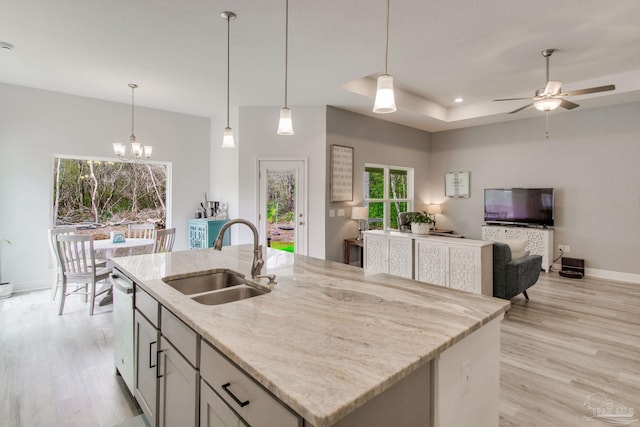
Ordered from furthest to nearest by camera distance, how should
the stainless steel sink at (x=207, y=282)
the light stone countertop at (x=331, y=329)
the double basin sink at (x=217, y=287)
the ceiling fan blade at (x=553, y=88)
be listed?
1. the ceiling fan blade at (x=553, y=88)
2. the stainless steel sink at (x=207, y=282)
3. the double basin sink at (x=217, y=287)
4. the light stone countertop at (x=331, y=329)

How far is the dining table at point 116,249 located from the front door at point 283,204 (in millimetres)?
1762

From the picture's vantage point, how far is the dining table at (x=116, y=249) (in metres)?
3.92

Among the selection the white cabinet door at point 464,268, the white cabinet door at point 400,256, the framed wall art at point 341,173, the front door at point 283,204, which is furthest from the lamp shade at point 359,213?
the white cabinet door at point 464,268

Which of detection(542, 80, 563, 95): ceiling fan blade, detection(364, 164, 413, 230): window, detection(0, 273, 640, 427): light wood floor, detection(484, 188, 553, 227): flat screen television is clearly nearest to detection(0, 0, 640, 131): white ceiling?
detection(542, 80, 563, 95): ceiling fan blade

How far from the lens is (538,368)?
259 cm

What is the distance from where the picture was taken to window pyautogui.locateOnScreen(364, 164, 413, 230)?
6426 millimetres

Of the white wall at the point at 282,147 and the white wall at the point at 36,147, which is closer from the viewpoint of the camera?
the white wall at the point at 36,147

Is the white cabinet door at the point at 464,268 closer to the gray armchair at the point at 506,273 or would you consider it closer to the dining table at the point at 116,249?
the gray armchair at the point at 506,273

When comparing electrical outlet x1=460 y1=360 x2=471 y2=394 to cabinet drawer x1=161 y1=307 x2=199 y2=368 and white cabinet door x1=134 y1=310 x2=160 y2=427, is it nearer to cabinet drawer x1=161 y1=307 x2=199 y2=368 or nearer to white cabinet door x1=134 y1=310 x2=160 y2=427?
cabinet drawer x1=161 y1=307 x2=199 y2=368

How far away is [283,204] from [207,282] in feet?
11.3

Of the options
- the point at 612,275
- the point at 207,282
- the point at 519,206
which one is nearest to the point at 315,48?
the point at 207,282

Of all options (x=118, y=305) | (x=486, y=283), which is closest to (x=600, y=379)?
(x=486, y=283)

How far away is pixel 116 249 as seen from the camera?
13.1 feet

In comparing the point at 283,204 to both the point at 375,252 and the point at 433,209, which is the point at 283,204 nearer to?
the point at 375,252
